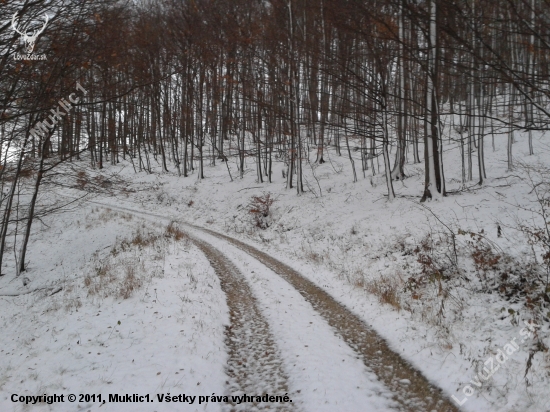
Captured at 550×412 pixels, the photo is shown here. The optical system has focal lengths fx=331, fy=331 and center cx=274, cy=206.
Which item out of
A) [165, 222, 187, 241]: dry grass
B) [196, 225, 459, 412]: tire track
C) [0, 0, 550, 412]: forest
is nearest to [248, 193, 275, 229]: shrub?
[0, 0, 550, 412]: forest

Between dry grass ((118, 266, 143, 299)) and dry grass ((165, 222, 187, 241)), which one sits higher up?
dry grass ((165, 222, 187, 241))

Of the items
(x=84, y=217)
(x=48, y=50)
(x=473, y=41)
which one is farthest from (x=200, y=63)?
(x=473, y=41)

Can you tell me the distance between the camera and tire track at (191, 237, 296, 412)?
14.8 feet

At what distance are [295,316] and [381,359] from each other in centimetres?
213

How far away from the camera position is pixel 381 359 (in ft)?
17.6

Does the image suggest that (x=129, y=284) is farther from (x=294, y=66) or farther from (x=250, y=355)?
(x=294, y=66)

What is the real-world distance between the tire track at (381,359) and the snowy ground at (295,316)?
6.9 inches

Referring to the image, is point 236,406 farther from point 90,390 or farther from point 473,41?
point 473,41

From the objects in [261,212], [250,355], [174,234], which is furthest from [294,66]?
[250,355]

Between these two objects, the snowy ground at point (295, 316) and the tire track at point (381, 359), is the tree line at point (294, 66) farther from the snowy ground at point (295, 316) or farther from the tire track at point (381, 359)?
the tire track at point (381, 359)

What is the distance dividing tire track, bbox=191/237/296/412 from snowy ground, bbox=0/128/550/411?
0.18 meters

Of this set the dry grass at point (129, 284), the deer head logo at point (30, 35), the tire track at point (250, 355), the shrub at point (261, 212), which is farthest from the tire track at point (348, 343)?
the shrub at point (261, 212)

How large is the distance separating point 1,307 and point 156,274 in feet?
21.1

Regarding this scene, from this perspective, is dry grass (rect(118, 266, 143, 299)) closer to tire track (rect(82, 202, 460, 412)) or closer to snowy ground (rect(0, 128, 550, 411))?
snowy ground (rect(0, 128, 550, 411))
